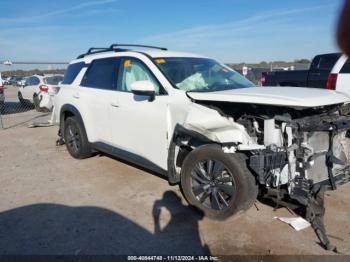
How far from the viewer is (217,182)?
4.00m

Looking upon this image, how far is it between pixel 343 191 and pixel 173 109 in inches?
102

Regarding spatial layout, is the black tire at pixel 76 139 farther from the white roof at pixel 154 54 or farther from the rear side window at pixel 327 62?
the rear side window at pixel 327 62

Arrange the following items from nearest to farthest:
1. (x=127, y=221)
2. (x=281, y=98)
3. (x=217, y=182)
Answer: (x=281, y=98) → (x=217, y=182) → (x=127, y=221)

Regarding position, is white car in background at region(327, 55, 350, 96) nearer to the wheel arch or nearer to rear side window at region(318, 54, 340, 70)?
rear side window at region(318, 54, 340, 70)

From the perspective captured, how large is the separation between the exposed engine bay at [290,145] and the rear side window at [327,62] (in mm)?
6693

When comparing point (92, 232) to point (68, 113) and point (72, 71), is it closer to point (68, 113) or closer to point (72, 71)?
point (68, 113)

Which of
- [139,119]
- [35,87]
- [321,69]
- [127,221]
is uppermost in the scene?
[321,69]

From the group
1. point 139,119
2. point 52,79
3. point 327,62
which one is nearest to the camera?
point 139,119

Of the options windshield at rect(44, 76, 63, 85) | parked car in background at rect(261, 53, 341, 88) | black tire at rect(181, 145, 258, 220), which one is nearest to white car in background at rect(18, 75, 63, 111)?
windshield at rect(44, 76, 63, 85)

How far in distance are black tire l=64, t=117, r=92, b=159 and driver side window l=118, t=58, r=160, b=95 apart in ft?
4.57

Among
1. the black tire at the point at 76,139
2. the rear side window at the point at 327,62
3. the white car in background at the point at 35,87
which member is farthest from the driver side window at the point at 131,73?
the white car in background at the point at 35,87

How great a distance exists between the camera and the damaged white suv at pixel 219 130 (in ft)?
12.2

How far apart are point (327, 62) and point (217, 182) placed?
25.5ft

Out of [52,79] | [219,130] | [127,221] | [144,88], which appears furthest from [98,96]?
[52,79]
